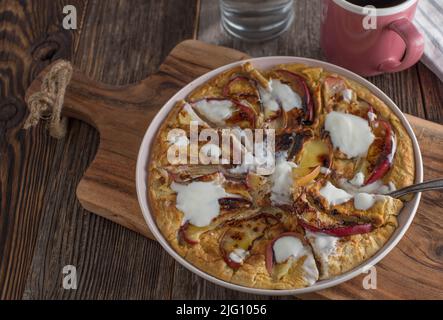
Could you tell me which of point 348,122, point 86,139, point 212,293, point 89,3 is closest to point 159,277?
point 212,293

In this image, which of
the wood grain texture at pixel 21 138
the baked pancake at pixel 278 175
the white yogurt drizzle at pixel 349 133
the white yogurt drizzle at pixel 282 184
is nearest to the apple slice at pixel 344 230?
the baked pancake at pixel 278 175

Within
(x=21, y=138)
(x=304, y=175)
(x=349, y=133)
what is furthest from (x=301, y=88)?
(x=21, y=138)

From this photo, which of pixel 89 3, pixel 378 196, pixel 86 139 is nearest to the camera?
pixel 378 196

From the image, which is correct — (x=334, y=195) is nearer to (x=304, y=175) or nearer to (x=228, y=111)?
(x=304, y=175)

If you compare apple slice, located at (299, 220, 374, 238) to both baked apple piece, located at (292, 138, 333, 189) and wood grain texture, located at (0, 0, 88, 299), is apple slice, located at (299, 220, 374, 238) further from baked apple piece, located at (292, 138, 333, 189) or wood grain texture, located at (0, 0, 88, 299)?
wood grain texture, located at (0, 0, 88, 299)

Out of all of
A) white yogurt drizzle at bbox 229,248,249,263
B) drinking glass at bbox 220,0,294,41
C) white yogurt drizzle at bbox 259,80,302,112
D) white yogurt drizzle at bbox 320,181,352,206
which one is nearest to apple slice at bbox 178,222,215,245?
white yogurt drizzle at bbox 229,248,249,263

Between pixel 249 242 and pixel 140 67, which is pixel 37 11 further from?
pixel 249 242
